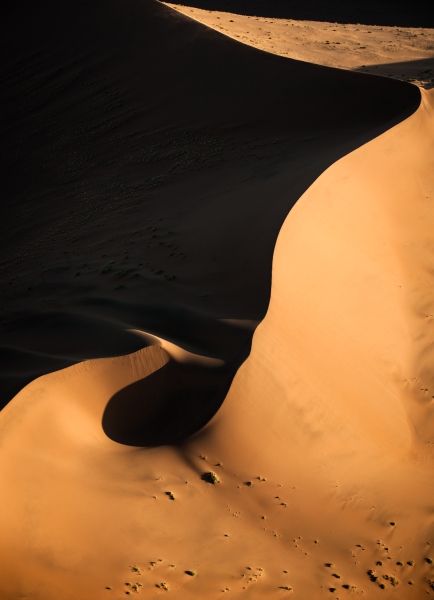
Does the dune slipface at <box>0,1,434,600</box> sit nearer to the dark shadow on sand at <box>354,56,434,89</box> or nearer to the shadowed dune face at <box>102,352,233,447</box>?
the shadowed dune face at <box>102,352,233,447</box>

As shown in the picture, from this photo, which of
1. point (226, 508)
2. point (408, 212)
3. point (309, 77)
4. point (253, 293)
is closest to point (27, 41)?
point (309, 77)

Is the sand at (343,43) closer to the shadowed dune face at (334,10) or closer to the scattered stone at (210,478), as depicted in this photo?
the scattered stone at (210,478)

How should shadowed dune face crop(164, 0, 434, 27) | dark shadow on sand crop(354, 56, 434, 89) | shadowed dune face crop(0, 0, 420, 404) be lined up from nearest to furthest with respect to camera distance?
shadowed dune face crop(0, 0, 420, 404)
dark shadow on sand crop(354, 56, 434, 89)
shadowed dune face crop(164, 0, 434, 27)

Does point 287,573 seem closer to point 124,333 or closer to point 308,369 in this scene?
point 308,369

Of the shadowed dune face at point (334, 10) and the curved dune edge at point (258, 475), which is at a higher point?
the shadowed dune face at point (334, 10)

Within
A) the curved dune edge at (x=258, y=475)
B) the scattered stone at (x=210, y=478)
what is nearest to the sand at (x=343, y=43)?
the curved dune edge at (x=258, y=475)

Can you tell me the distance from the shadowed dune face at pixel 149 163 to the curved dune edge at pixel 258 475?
1.50ft

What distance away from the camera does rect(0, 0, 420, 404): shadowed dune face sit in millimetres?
6617

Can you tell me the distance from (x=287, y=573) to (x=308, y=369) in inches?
76.5

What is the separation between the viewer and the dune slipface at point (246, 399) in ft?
13.3

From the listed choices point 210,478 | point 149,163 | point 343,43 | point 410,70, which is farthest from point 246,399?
point 343,43

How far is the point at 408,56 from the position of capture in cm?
1473

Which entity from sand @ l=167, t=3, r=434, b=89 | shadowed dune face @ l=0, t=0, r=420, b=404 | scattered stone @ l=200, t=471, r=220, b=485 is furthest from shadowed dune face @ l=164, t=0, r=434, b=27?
scattered stone @ l=200, t=471, r=220, b=485

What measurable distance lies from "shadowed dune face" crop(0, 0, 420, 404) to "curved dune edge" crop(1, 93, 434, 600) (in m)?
0.46
